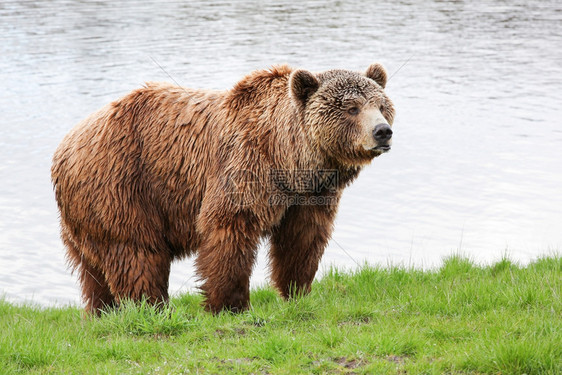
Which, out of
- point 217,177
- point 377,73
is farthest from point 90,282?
point 377,73

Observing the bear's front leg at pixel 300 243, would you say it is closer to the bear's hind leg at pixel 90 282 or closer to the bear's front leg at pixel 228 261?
the bear's front leg at pixel 228 261

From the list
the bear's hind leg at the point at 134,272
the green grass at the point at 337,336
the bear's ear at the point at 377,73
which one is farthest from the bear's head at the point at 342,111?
the bear's hind leg at the point at 134,272

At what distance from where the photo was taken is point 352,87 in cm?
575

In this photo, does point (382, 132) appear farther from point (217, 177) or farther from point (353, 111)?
point (217, 177)

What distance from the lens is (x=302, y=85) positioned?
579cm

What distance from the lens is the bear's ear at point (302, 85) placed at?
5.72m

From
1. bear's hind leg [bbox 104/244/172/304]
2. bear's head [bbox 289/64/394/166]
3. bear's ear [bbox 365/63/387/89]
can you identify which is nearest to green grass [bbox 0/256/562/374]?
bear's hind leg [bbox 104/244/172/304]

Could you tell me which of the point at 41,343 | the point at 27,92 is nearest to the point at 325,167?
the point at 41,343

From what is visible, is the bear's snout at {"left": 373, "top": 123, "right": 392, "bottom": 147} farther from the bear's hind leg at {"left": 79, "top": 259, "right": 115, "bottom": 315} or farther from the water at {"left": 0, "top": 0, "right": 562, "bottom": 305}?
the bear's hind leg at {"left": 79, "top": 259, "right": 115, "bottom": 315}

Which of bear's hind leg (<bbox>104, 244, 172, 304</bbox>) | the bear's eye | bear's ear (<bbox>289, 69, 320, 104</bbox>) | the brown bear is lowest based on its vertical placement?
bear's hind leg (<bbox>104, 244, 172, 304</bbox>)

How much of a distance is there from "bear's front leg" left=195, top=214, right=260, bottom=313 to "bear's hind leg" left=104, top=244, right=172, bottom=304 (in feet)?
1.33

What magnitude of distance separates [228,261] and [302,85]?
61.0 inches

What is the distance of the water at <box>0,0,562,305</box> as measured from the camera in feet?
32.8

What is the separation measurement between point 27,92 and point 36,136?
341 cm
